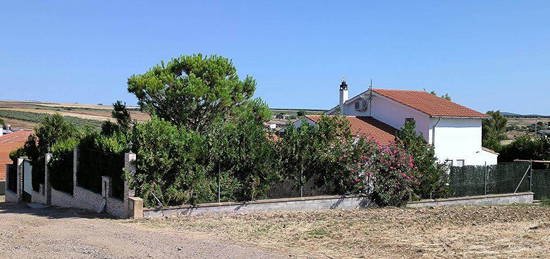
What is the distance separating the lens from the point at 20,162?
93.0 ft

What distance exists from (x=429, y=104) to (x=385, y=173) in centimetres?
1533

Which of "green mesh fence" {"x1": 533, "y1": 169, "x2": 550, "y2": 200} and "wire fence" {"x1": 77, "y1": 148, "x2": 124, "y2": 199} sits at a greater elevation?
"wire fence" {"x1": 77, "y1": 148, "x2": 124, "y2": 199}

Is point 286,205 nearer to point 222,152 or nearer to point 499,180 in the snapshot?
point 222,152

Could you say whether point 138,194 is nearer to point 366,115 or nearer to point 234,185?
point 234,185

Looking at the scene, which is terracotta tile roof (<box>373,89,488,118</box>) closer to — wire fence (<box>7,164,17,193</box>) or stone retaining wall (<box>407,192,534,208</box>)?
stone retaining wall (<box>407,192,534,208</box>)

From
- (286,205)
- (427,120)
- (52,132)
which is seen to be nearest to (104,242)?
(286,205)

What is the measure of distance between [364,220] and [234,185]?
4602 mm

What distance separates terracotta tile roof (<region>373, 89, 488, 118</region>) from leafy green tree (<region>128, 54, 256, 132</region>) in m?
14.5

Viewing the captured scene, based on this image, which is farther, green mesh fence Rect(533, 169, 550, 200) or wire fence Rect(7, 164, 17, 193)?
wire fence Rect(7, 164, 17, 193)

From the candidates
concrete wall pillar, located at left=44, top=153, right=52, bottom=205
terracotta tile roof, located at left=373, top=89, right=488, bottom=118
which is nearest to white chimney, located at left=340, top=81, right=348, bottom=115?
terracotta tile roof, located at left=373, top=89, right=488, bottom=118

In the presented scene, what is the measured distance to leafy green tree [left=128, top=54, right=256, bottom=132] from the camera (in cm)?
2170

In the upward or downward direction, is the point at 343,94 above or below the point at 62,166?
above

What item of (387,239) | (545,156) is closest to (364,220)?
(387,239)

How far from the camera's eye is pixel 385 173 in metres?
21.8
